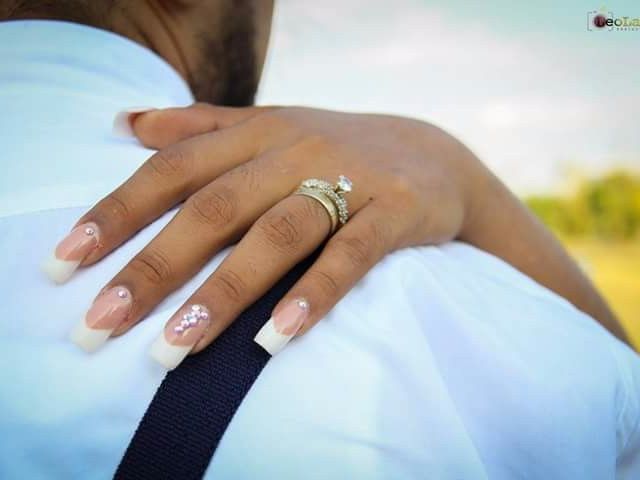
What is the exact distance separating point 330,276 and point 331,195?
0.16 meters

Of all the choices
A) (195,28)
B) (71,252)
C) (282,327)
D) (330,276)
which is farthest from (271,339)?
(195,28)

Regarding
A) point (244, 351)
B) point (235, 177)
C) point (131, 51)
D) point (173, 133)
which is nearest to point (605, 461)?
point (244, 351)

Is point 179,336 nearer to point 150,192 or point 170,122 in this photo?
point 150,192

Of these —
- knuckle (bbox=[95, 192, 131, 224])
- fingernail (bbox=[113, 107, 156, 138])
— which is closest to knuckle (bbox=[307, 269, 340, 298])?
knuckle (bbox=[95, 192, 131, 224])

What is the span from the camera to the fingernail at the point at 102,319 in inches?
25.4

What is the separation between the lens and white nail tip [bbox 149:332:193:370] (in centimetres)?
65

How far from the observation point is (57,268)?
69cm

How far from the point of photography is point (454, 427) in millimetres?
706

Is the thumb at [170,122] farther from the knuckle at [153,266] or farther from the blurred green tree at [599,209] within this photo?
the blurred green tree at [599,209]

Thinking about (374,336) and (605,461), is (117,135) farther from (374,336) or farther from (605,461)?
(605,461)

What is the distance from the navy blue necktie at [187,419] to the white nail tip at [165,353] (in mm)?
15

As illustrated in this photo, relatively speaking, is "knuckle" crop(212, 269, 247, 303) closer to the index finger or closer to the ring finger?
the ring finger

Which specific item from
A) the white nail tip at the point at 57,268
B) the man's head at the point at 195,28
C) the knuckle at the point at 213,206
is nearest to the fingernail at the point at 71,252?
the white nail tip at the point at 57,268

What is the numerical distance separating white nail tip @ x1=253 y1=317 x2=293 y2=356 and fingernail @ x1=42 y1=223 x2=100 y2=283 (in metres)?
0.21
